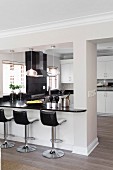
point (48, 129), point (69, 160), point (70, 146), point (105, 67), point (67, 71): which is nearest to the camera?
point (69, 160)

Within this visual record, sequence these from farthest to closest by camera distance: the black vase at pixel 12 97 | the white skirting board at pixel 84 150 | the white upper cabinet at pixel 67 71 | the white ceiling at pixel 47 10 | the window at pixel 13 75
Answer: the white upper cabinet at pixel 67 71 → the window at pixel 13 75 → the black vase at pixel 12 97 → the white skirting board at pixel 84 150 → the white ceiling at pixel 47 10

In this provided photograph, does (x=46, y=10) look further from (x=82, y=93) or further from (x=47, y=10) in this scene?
(x=82, y=93)

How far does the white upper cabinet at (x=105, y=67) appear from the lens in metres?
7.80

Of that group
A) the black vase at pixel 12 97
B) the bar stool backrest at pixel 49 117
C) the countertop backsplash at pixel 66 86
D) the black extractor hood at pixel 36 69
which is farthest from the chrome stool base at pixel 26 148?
the countertop backsplash at pixel 66 86

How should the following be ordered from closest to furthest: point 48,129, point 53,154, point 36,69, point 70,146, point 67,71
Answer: point 53,154 < point 70,146 < point 48,129 < point 36,69 < point 67,71

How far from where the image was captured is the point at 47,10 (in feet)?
10.6

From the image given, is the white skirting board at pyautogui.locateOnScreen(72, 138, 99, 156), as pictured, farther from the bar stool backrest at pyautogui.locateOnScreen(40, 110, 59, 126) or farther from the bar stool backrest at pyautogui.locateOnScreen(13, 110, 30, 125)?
the bar stool backrest at pyautogui.locateOnScreen(13, 110, 30, 125)

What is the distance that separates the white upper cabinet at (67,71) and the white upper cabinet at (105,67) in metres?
1.33

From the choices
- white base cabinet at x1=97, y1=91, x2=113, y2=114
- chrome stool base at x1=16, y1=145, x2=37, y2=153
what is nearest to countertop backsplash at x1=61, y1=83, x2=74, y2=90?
white base cabinet at x1=97, y1=91, x2=113, y2=114

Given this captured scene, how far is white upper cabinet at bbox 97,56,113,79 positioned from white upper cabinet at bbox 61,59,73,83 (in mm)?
1334

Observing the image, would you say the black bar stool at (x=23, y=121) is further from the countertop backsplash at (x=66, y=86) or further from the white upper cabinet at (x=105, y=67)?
the countertop backsplash at (x=66, y=86)

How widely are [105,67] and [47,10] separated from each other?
204 inches

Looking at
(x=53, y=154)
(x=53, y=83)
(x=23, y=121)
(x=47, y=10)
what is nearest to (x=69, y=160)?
(x=53, y=154)

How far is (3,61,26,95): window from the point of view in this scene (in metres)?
6.48
